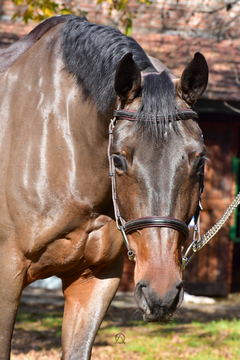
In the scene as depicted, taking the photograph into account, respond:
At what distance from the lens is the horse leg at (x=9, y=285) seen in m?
2.67

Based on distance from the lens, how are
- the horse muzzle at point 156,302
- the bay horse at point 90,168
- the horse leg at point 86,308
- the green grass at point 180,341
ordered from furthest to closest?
the green grass at point 180,341, the horse leg at point 86,308, the bay horse at point 90,168, the horse muzzle at point 156,302

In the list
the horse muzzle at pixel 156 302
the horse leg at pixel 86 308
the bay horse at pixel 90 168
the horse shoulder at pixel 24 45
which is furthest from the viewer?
the horse shoulder at pixel 24 45

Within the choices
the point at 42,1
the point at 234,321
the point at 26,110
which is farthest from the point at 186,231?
the point at 234,321

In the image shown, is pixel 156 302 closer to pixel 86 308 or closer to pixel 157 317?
pixel 157 317

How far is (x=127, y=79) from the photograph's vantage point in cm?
226

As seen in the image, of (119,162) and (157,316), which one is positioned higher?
(119,162)

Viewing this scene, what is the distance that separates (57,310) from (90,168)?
5166 millimetres

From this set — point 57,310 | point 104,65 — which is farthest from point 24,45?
point 57,310

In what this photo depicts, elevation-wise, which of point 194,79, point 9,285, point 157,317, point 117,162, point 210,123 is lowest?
point 210,123

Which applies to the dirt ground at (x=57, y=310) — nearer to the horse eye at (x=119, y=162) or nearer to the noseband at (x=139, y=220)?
the noseband at (x=139, y=220)

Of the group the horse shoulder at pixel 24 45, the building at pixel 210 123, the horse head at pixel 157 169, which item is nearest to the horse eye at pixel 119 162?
the horse head at pixel 157 169

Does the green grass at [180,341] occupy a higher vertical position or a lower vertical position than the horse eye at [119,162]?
lower

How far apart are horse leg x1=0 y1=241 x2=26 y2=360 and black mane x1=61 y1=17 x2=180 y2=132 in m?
0.96

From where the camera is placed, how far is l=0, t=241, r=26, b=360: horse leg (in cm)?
267
